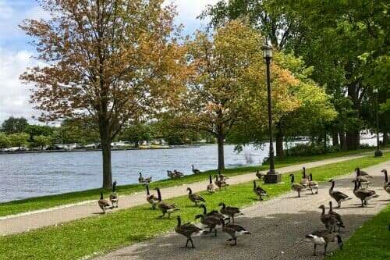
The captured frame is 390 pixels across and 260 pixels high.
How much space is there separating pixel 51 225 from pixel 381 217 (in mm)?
9630

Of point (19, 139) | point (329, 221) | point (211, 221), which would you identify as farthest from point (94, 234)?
point (19, 139)

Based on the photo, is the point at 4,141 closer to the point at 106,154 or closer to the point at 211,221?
the point at 106,154

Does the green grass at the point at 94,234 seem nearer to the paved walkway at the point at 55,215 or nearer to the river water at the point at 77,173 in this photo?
the paved walkway at the point at 55,215

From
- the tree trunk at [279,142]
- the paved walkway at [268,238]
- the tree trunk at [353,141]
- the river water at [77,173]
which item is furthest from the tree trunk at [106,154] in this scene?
the tree trunk at [353,141]

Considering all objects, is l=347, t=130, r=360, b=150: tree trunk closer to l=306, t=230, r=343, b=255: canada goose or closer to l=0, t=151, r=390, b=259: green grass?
l=0, t=151, r=390, b=259: green grass

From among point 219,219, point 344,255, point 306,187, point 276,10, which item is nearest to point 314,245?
point 344,255

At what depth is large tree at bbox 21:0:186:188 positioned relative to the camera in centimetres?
2566

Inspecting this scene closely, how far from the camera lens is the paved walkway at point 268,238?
10.1 m

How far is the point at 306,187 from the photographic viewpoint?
62.0ft

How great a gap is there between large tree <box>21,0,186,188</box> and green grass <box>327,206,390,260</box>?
650 inches

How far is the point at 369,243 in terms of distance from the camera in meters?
10.0

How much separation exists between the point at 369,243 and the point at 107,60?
19168 mm

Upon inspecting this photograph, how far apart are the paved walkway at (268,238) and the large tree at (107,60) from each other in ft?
40.7

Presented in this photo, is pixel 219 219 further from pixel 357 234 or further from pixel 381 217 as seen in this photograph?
pixel 381 217
